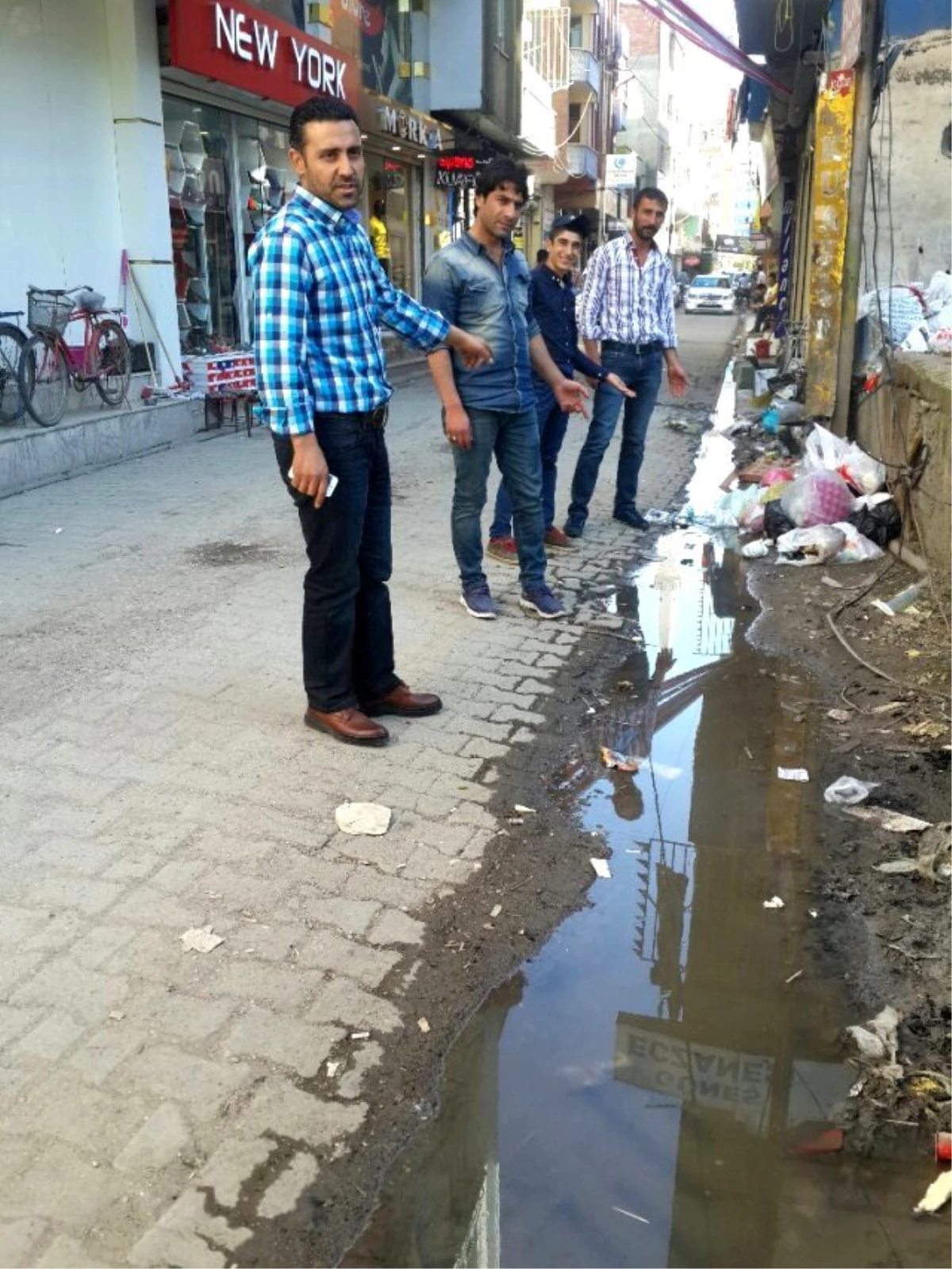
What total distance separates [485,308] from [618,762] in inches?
85.9

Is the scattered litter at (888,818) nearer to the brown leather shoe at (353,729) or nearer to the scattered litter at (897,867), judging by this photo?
the scattered litter at (897,867)

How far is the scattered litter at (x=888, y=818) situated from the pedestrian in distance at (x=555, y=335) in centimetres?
292

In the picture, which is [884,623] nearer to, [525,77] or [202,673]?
[202,673]

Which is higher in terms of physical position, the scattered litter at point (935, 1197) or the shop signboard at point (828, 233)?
the shop signboard at point (828, 233)

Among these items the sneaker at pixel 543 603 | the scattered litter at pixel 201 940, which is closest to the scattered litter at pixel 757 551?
the sneaker at pixel 543 603

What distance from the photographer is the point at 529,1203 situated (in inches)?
86.0

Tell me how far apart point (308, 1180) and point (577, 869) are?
Result: 1.42m

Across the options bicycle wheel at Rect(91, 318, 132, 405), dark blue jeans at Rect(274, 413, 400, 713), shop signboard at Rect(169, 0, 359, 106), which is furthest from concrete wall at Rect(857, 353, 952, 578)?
bicycle wheel at Rect(91, 318, 132, 405)

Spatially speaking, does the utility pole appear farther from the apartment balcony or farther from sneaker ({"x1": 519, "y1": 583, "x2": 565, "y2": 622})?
the apartment balcony

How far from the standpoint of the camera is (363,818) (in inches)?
138

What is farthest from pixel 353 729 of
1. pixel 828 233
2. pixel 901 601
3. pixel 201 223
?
pixel 201 223

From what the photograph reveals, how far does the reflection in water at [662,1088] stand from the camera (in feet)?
6.94

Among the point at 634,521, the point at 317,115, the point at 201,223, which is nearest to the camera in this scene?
the point at 317,115

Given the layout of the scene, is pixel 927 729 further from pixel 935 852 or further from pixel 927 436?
pixel 927 436
